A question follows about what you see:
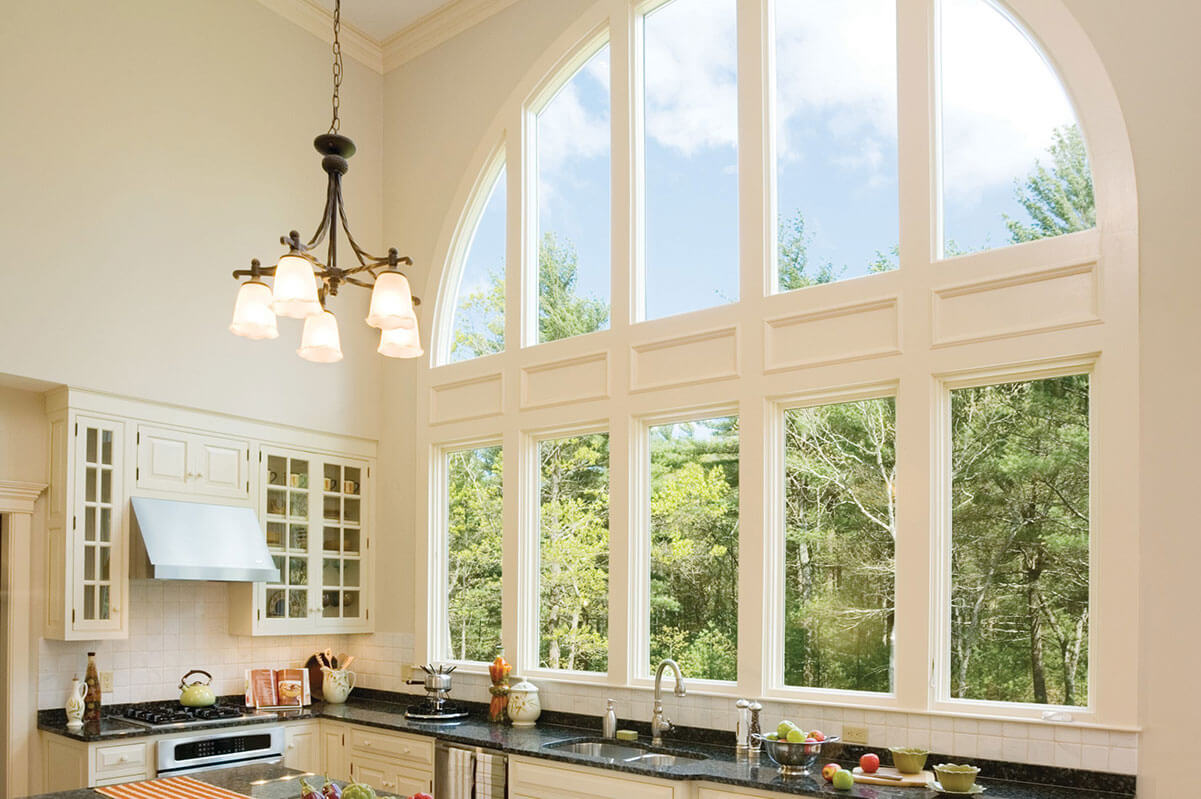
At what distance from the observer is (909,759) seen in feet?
14.0

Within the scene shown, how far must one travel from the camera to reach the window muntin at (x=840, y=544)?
4.81 meters

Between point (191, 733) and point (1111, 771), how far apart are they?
4505mm

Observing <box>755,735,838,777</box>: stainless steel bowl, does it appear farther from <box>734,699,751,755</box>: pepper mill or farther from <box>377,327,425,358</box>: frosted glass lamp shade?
<box>377,327,425,358</box>: frosted glass lamp shade

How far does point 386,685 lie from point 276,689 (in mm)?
743

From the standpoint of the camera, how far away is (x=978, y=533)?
15.0 feet

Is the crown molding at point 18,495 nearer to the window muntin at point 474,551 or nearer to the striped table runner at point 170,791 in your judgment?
the striped table runner at point 170,791

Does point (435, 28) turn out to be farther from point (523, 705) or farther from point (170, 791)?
point (170, 791)

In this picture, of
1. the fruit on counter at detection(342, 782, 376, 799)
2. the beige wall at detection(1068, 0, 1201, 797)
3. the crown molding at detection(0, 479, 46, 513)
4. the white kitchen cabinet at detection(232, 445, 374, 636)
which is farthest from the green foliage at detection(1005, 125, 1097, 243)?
the crown molding at detection(0, 479, 46, 513)

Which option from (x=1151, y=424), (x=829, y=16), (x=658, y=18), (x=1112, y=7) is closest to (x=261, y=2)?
(x=658, y=18)

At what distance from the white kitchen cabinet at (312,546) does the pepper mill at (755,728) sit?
3136mm

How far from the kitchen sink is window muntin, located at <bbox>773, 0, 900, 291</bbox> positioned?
2.41 metres

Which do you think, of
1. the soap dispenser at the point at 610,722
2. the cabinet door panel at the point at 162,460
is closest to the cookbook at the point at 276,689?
the cabinet door panel at the point at 162,460

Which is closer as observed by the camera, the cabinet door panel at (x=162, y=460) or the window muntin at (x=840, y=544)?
the window muntin at (x=840, y=544)

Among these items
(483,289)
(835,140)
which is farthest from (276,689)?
(835,140)
